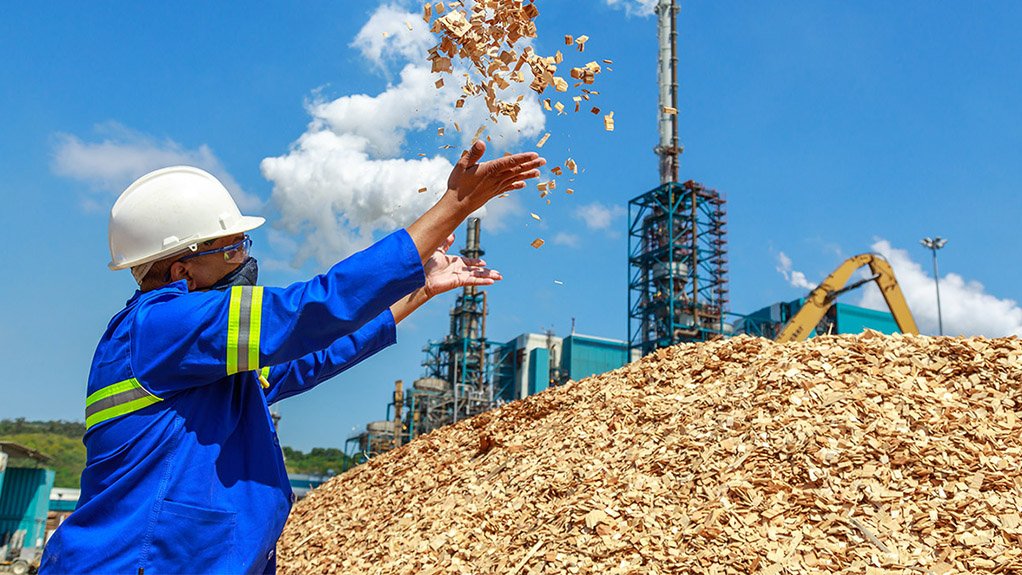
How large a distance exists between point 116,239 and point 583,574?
9.99ft

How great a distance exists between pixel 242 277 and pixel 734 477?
3.49 metres

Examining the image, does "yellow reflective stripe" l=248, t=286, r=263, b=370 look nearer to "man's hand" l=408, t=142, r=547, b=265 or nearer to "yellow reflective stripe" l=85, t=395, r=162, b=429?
"yellow reflective stripe" l=85, t=395, r=162, b=429

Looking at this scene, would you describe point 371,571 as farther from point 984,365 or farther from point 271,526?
point 984,365

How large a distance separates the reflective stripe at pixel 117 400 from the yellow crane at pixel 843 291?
19.6m

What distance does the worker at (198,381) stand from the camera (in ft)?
6.08

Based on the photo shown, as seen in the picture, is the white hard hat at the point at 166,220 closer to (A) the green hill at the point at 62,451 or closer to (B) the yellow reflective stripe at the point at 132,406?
(B) the yellow reflective stripe at the point at 132,406

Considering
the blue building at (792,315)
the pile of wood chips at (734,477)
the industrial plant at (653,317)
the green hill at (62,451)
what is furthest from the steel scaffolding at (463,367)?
the pile of wood chips at (734,477)

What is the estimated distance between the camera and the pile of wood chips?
4.21m

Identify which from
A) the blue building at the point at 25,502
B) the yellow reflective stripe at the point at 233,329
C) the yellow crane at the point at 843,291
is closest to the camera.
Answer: the yellow reflective stripe at the point at 233,329

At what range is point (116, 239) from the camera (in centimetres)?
219

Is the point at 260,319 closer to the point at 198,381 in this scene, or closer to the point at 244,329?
the point at 244,329

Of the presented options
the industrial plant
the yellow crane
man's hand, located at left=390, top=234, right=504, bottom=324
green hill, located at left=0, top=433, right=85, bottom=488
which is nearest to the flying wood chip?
man's hand, located at left=390, top=234, right=504, bottom=324

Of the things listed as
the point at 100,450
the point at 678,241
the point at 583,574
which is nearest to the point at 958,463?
the point at 583,574

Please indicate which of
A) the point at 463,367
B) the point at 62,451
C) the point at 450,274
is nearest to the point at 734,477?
the point at 450,274
